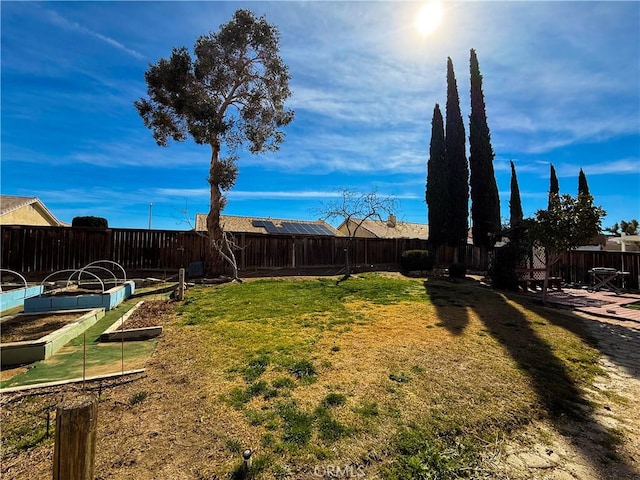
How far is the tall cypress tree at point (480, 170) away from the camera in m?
19.5

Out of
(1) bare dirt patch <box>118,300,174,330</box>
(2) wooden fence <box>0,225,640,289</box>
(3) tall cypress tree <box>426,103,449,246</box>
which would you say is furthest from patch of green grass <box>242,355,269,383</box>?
(3) tall cypress tree <box>426,103,449,246</box>

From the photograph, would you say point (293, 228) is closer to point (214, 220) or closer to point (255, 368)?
point (214, 220)

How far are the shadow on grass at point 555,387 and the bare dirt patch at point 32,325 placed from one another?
7.12 m

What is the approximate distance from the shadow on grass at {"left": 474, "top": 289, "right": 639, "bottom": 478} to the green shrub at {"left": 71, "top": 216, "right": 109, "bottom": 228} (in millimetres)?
14832

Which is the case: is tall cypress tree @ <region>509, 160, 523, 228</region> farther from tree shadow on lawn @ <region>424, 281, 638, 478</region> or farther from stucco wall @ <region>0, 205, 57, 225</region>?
stucco wall @ <region>0, 205, 57, 225</region>

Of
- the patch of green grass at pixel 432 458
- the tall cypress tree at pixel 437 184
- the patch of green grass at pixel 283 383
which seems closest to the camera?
the patch of green grass at pixel 432 458

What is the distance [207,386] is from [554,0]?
10.4 meters

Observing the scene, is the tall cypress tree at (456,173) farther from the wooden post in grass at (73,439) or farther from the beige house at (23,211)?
the beige house at (23,211)

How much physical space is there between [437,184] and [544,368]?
16378mm

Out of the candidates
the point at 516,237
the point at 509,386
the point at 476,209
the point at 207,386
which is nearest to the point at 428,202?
the point at 476,209

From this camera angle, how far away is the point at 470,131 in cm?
2002

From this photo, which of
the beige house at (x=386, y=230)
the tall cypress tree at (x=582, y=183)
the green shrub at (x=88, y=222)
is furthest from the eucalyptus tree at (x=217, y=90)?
the tall cypress tree at (x=582, y=183)

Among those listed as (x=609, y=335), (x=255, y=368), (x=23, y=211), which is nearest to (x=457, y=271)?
(x=609, y=335)

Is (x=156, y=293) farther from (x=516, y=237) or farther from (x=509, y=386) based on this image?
(x=516, y=237)
